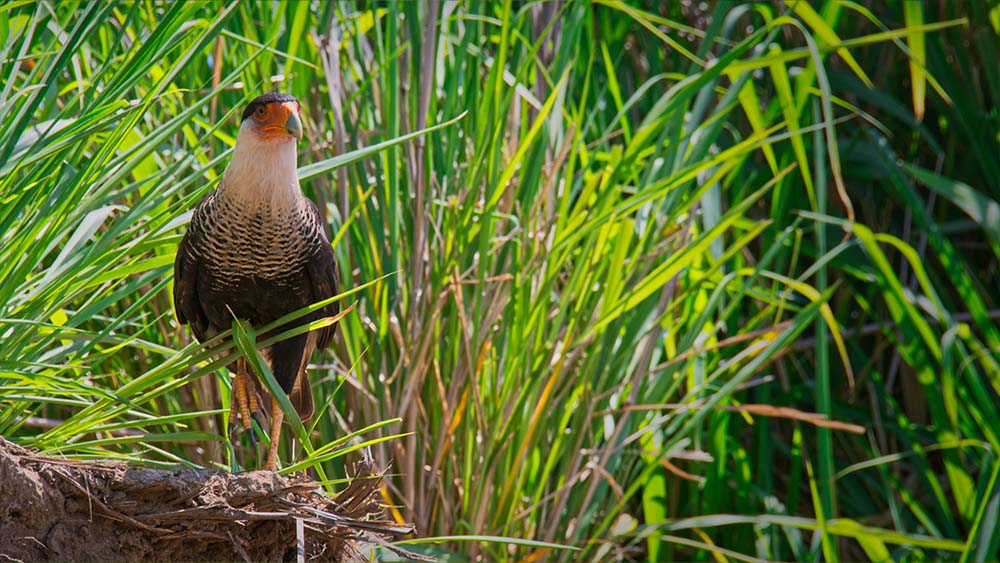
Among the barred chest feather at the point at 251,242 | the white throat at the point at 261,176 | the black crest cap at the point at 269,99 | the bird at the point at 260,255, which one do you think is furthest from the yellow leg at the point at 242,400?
the black crest cap at the point at 269,99

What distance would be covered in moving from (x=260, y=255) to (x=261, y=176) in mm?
111

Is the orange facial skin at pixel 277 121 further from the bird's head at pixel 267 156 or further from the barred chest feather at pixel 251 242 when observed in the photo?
the barred chest feather at pixel 251 242

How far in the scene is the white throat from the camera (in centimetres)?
146

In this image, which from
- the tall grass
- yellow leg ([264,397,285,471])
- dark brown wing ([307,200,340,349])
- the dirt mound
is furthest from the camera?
the tall grass

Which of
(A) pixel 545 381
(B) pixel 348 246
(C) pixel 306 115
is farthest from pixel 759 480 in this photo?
(C) pixel 306 115

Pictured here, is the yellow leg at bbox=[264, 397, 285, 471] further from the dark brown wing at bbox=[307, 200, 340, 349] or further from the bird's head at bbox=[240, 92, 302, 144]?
the bird's head at bbox=[240, 92, 302, 144]

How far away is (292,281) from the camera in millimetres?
1563

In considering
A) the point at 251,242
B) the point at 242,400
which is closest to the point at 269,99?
the point at 251,242

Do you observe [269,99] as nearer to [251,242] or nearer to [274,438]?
[251,242]

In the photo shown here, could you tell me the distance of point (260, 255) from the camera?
1.52 metres

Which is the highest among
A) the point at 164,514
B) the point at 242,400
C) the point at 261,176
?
the point at 261,176

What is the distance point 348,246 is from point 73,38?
72cm

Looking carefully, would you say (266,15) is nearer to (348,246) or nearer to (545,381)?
(348,246)

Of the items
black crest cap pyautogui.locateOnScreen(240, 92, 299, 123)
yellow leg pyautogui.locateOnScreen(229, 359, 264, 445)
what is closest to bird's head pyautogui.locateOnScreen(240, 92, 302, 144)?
black crest cap pyautogui.locateOnScreen(240, 92, 299, 123)
